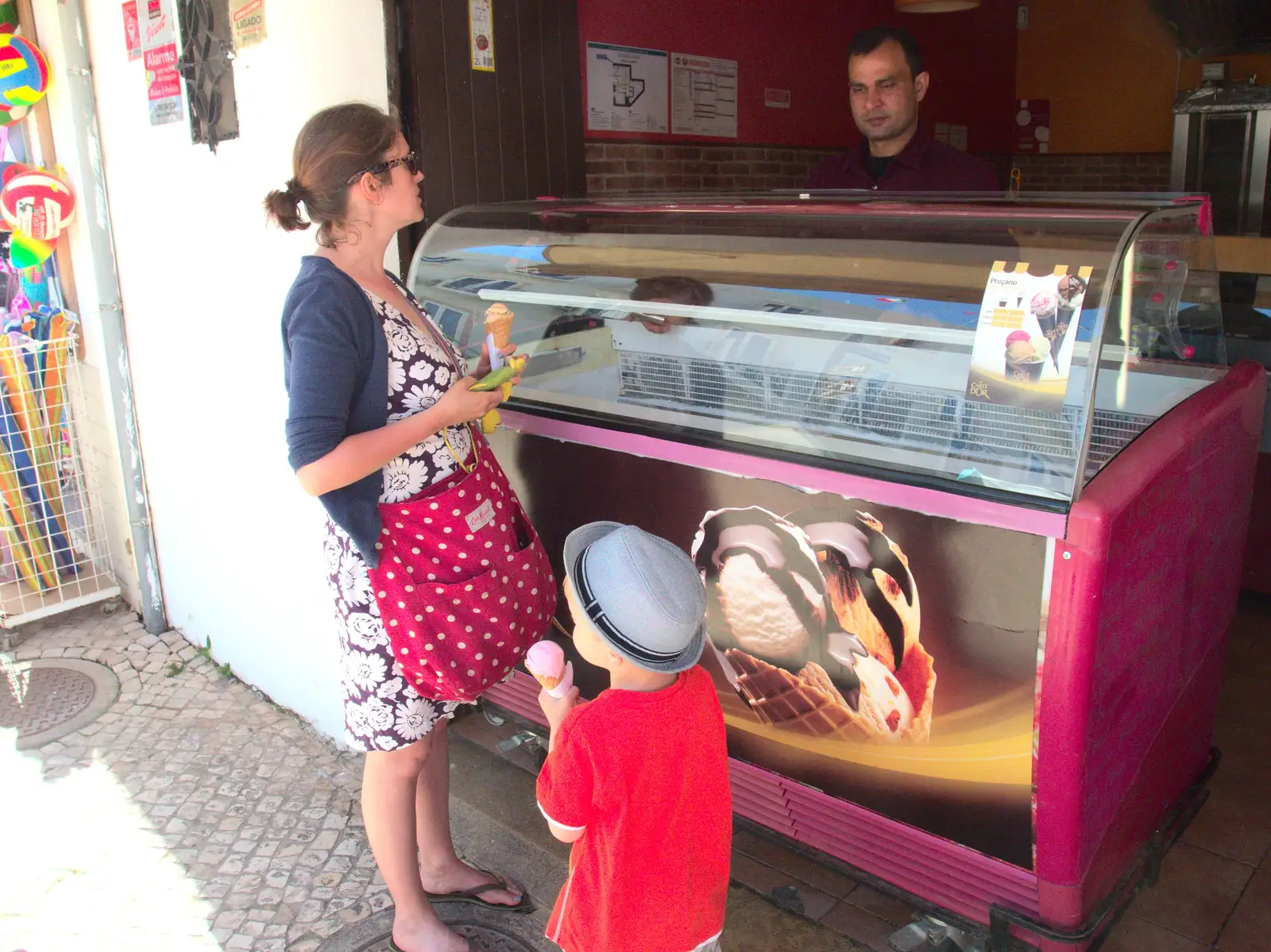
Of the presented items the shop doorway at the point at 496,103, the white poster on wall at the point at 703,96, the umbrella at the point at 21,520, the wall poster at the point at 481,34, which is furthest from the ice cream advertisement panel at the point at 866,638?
the umbrella at the point at 21,520

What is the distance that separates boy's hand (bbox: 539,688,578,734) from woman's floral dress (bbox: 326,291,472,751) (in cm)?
49

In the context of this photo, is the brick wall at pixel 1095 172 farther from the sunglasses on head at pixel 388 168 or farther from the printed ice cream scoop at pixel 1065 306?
the sunglasses on head at pixel 388 168

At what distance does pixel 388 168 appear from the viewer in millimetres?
1992

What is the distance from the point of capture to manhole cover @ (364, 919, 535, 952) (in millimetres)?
2369

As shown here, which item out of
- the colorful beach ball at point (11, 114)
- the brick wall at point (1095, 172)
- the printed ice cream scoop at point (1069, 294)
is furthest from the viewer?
the brick wall at point (1095, 172)

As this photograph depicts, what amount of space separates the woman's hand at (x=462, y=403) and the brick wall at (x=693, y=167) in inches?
70.8

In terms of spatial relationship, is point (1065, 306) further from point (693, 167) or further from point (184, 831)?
point (693, 167)

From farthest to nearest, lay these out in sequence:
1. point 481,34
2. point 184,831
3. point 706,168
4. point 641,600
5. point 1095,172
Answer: point 1095,172, point 706,168, point 481,34, point 184,831, point 641,600

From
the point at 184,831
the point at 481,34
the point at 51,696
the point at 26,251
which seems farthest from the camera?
the point at 26,251

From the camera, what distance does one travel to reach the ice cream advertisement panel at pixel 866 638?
1.88 metres

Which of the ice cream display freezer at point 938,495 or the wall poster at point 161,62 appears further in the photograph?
the wall poster at point 161,62

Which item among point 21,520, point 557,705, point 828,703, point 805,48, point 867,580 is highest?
point 805,48

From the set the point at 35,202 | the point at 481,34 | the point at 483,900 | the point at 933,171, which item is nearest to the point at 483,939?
the point at 483,900

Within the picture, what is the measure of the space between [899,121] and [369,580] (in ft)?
8.00
